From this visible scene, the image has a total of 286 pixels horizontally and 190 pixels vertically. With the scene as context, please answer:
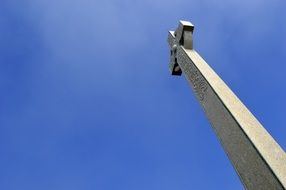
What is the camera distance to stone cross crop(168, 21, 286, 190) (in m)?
5.19

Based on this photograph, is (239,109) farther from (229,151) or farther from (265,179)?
(265,179)

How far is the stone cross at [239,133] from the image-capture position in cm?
519

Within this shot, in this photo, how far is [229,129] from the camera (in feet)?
20.7

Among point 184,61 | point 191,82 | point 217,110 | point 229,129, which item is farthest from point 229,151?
point 184,61

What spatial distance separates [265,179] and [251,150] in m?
0.49

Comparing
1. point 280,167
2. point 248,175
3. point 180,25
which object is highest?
point 180,25

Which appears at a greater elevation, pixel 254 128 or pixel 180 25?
pixel 180 25

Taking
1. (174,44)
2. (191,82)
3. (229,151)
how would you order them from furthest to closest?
(174,44), (191,82), (229,151)

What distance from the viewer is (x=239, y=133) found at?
19.5 feet

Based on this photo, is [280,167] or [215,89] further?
[215,89]

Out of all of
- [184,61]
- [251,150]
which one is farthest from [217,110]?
[184,61]

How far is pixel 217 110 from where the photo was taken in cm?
679

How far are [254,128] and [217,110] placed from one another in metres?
1.00

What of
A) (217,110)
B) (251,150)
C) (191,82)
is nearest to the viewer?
(251,150)
